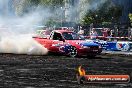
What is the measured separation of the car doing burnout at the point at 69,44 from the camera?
24094 mm

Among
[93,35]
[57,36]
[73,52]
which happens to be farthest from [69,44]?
[93,35]

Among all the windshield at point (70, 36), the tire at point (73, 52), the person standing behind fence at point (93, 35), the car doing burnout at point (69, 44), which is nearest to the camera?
the car doing burnout at point (69, 44)

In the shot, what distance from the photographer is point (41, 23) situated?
2749 inches

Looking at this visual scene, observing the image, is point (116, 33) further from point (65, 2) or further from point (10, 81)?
point (65, 2)

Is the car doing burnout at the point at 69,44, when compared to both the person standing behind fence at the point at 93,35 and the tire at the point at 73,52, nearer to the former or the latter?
the tire at the point at 73,52

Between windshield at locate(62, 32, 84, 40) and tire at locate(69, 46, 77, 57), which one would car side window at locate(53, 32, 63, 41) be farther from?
tire at locate(69, 46, 77, 57)

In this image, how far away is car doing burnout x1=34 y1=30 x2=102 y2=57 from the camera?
2409 centimetres

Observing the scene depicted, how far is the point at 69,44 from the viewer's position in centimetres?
2447

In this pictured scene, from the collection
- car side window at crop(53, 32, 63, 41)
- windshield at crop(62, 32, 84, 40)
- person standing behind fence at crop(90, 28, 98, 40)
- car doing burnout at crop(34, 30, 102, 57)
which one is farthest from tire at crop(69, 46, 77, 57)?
person standing behind fence at crop(90, 28, 98, 40)

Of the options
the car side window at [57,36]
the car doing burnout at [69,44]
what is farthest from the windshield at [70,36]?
the car side window at [57,36]

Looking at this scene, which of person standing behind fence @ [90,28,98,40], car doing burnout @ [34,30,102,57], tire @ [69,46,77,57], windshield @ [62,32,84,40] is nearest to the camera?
car doing burnout @ [34,30,102,57]

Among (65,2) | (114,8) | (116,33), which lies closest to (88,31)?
(116,33)

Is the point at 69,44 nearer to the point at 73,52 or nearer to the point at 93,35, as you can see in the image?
the point at 73,52

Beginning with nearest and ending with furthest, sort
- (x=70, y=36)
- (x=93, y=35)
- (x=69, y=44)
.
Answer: (x=69, y=44) < (x=70, y=36) < (x=93, y=35)
